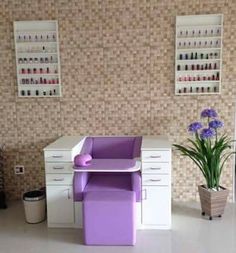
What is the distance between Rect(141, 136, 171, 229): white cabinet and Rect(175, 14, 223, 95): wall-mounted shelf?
0.94m

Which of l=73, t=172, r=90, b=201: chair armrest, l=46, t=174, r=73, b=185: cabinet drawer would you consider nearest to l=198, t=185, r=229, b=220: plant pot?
l=73, t=172, r=90, b=201: chair armrest

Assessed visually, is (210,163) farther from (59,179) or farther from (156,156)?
(59,179)

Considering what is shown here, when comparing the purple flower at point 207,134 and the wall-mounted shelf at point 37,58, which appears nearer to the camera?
the purple flower at point 207,134

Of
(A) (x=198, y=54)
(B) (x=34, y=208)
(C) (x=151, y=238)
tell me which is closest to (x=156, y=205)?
(C) (x=151, y=238)

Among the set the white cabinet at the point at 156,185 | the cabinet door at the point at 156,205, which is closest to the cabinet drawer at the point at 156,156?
the white cabinet at the point at 156,185

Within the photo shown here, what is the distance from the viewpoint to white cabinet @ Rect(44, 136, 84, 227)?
319cm

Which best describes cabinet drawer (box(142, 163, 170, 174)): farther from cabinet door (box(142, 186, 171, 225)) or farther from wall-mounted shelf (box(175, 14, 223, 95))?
wall-mounted shelf (box(175, 14, 223, 95))

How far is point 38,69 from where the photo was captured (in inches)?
149

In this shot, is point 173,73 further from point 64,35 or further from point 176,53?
point 64,35

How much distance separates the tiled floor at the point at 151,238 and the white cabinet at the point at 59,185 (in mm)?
124

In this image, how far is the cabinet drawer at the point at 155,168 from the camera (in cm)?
312

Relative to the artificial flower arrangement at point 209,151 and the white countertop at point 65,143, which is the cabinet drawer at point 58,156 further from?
the artificial flower arrangement at point 209,151

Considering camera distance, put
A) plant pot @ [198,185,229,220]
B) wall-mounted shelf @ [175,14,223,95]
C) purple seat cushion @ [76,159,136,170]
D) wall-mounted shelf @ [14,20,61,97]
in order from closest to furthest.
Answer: purple seat cushion @ [76,159,136,170] → plant pot @ [198,185,229,220] → wall-mounted shelf @ [175,14,223,95] → wall-mounted shelf @ [14,20,61,97]

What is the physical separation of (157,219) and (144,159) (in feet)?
2.03
